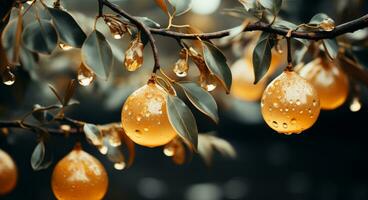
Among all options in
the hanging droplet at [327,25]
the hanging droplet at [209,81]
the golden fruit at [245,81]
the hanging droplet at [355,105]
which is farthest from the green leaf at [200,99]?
the golden fruit at [245,81]

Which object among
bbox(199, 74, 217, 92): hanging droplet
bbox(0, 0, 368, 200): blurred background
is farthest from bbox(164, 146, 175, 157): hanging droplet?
bbox(0, 0, 368, 200): blurred background

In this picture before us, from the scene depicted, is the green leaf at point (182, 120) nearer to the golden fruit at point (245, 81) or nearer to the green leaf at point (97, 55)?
the green leaf at point (97, 55)

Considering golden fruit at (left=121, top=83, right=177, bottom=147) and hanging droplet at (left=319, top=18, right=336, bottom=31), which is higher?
hanging droplet at (left=319, top=18, right=336, bottom=31)

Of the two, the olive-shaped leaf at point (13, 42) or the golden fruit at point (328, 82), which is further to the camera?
the golden fruit at point (328, 82)

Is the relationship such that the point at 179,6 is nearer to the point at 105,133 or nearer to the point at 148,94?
the point at 148,94

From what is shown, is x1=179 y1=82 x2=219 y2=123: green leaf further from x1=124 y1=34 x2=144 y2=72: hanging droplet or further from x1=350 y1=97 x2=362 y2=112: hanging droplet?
x1=350 y1=97 x2=362 y2=112: hanging droplet

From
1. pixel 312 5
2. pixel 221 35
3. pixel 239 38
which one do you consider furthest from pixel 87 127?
pixel 312 5
